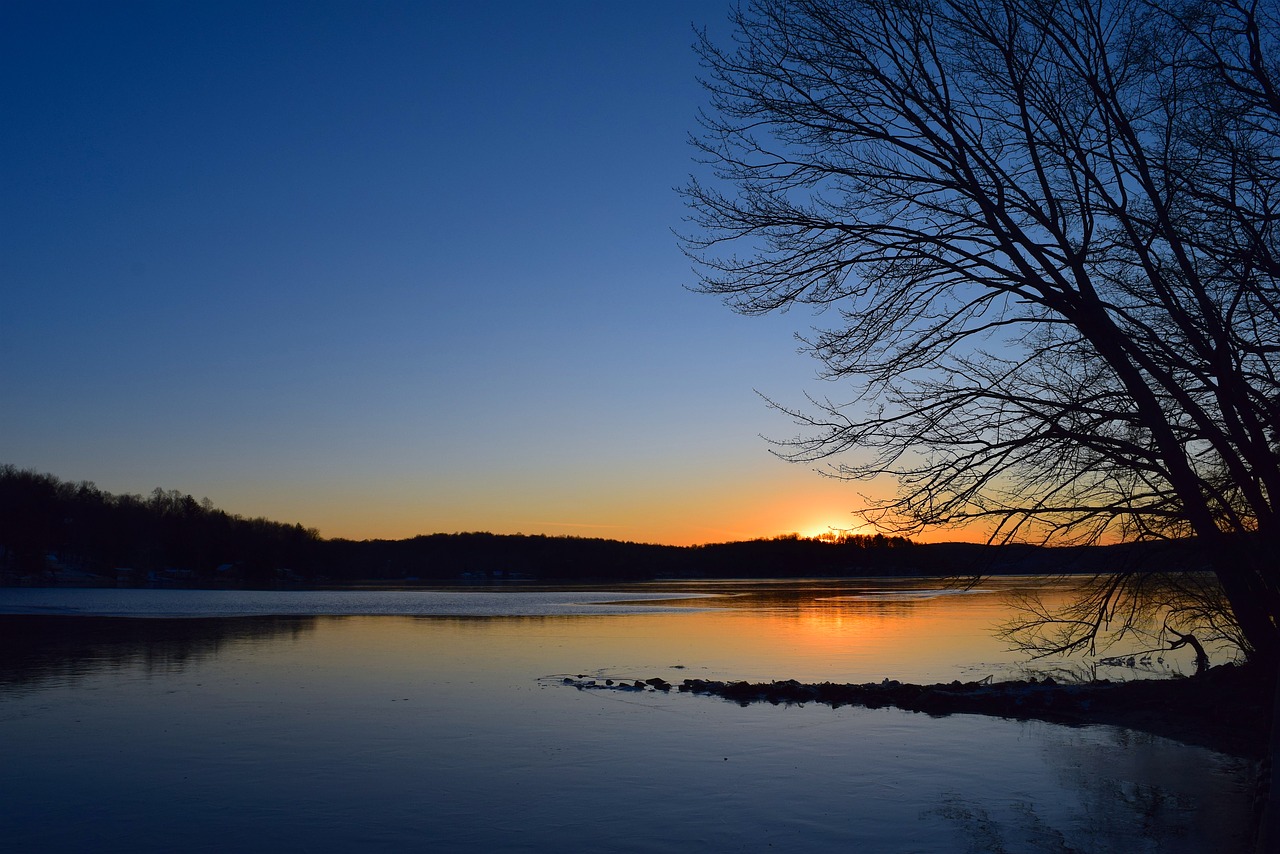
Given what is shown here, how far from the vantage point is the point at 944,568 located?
35.0ft

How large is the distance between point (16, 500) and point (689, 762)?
104906mm

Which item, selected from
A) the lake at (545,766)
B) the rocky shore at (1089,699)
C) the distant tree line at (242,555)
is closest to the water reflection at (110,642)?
the lake at (545,766)

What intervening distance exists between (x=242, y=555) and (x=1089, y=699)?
11749 centimetres

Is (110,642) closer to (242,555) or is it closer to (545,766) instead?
(545,766)

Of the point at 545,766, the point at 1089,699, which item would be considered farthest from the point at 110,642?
the point at 1089,699

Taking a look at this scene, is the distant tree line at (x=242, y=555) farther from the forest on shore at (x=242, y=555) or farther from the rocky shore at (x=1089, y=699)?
the rocky shore at (x=1089, y=699)

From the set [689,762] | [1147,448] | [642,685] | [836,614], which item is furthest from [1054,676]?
[836,614]

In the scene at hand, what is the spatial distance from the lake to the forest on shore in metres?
39.3

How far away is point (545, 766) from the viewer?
10.0 m

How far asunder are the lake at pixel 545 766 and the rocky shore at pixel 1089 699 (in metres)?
0.53

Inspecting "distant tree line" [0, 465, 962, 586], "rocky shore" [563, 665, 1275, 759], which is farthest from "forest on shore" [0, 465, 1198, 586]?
"rocky shore" [563, 665, 1275, 759]

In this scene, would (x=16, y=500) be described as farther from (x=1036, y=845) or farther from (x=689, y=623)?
(x=1036, y=845)

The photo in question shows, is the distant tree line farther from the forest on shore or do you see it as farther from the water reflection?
the water reflection

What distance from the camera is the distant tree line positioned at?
9425 cm
